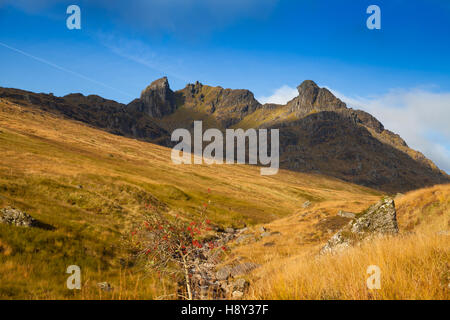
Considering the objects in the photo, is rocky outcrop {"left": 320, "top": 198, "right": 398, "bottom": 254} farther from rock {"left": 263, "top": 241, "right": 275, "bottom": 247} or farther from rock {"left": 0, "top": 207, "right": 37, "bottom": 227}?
rock {"left": 0, "top": 207, "right": 37, "bottom": 227}

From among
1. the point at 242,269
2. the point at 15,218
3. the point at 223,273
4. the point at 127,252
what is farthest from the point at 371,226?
the point at 15,218

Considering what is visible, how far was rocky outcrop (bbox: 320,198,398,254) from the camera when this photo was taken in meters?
11.3

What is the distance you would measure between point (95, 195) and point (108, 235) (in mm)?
13185

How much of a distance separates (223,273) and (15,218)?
10770 mm

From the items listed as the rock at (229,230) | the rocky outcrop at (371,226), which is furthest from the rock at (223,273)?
the rock at (229,230)

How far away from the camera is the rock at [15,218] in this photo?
11445mm

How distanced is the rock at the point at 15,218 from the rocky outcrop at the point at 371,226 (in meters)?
14.8

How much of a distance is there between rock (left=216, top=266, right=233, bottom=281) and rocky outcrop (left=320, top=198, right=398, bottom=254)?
4.83 m

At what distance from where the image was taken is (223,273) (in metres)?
12.1

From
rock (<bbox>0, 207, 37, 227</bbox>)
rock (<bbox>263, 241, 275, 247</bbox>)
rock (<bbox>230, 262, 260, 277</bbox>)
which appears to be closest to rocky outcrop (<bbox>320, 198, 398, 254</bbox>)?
rock (<bbox>230, 262, 260, 277</bbox>)

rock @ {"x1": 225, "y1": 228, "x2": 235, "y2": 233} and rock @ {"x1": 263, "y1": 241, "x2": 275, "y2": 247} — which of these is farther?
rock @ {"x1": 225, "y1": 228, "x2": 235, "y2": 233}
